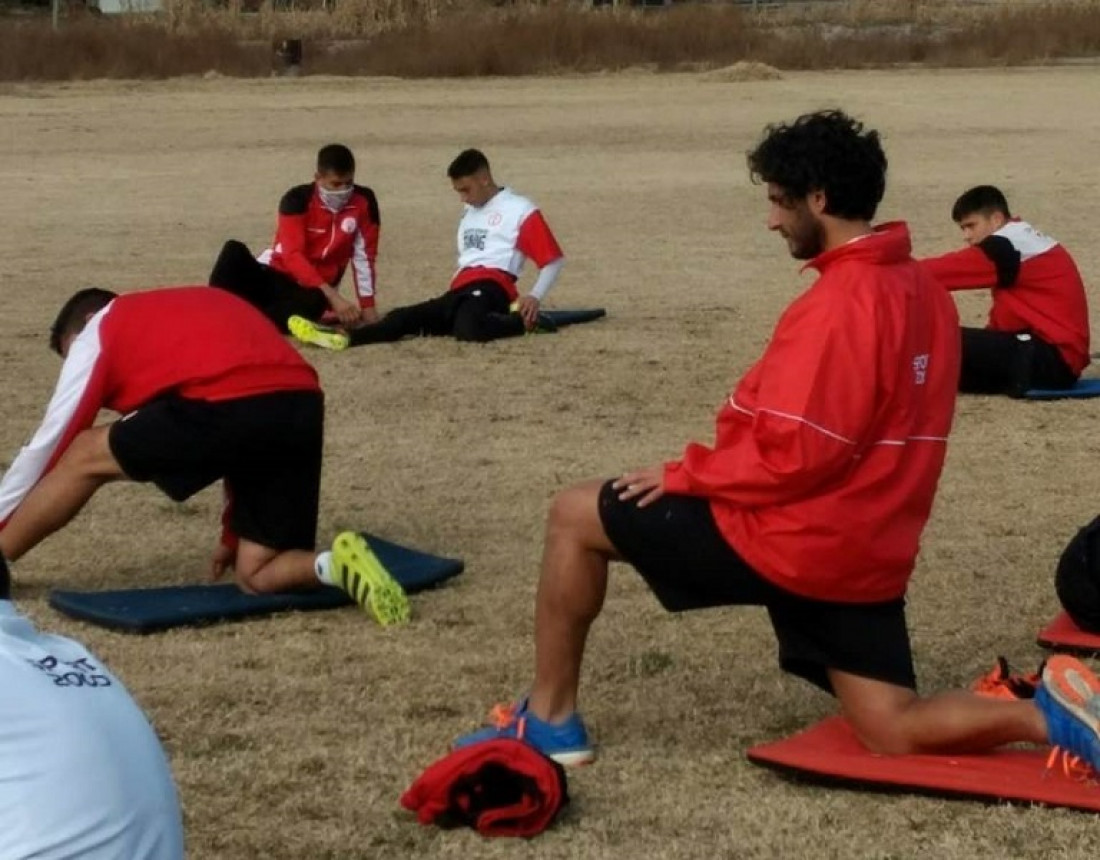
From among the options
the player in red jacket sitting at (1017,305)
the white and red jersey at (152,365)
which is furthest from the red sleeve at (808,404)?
the player in red jacket sitting at (1017,305)

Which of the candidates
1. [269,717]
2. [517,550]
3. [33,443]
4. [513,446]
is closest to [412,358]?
[513,446]

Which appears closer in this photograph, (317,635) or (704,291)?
(317,635)

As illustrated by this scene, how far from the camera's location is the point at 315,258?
1286 centimetres

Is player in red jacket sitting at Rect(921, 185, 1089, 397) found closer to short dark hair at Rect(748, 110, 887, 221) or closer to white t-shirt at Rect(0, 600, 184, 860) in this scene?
short dark hair at Rect(748, 110, 887, 221)

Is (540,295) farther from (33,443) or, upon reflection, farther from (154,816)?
(154,816)

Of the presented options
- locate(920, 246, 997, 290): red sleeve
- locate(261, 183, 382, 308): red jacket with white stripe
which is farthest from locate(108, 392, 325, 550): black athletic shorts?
locate(261, 183, 382, 308): red jacket with white stripe

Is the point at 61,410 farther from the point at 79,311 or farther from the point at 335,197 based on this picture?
the point at 335,197

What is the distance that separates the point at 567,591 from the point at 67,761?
7.44 feet

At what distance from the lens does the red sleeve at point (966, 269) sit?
1030cm

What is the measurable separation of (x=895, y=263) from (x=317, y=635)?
2.43 meters

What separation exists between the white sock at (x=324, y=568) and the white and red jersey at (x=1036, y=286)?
15.5 ft

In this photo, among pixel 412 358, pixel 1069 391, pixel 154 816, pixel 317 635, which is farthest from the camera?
pixel 412 358

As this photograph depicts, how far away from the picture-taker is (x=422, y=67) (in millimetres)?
39844

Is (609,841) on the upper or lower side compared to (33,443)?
lower
